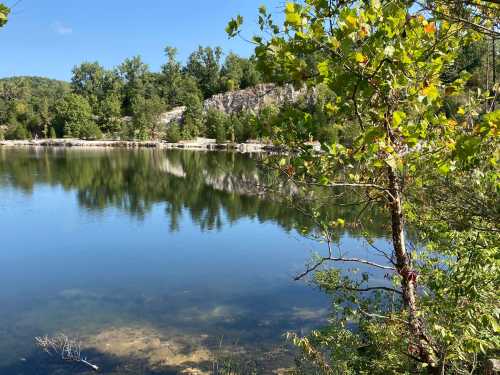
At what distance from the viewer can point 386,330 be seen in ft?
19.0

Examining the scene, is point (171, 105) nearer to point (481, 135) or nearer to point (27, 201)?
point (27, 201)

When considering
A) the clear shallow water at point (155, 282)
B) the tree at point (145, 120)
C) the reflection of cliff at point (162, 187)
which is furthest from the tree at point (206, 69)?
the clear shallow water at point (155, 282)

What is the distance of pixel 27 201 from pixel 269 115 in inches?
1421

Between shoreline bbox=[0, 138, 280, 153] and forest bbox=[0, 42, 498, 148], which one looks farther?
forest bbox=[0, 42, 498, 148]

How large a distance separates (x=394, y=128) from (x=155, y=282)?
15351 millimetres

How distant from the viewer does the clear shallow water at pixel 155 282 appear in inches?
472

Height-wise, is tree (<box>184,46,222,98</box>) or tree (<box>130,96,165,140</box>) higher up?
tree (<box>184,46,222,98</box>)

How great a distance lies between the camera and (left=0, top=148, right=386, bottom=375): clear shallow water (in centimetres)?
1198

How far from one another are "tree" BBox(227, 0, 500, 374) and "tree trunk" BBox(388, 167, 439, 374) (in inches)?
0.6

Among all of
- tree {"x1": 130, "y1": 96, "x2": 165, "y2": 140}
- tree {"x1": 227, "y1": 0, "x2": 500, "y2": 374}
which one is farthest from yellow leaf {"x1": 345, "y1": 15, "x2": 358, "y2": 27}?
tree {"x1": 130, "y1": 96, "x2": 165, "y2": 140}

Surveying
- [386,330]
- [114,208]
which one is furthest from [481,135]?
[114,208]

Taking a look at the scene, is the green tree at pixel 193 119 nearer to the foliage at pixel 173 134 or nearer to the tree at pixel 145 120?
the foliage at pixel 173 134

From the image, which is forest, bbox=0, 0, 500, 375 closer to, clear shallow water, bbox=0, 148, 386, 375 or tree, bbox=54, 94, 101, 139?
clear shallow water, bbox=0, 148, 386, 375

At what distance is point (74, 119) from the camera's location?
122 m
